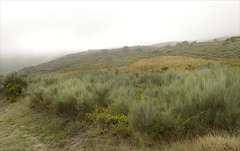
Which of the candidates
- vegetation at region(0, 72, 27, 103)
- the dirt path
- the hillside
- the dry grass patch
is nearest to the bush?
vegetation at region(0, 72, 27, 103)

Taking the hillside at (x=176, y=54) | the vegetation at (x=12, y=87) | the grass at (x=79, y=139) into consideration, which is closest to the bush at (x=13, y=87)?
the vegetation at (x=12, y=87)

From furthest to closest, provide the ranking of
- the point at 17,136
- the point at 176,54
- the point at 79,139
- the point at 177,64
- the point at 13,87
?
the point at 176,54, the point at 177,64, the point at 13,87, the point at 17,136, the point at 79,139

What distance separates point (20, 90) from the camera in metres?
7.49

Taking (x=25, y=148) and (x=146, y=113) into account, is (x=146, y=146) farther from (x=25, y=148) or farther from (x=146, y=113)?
(x=25, y=148)

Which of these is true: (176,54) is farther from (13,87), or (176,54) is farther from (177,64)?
(13,87)

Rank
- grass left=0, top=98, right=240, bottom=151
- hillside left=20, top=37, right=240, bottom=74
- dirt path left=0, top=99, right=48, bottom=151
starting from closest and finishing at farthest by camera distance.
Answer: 1. grass left=0, top=98, right=240, bottom=151
2. dirt path left=0, top=99, right=48, bottom=151
3. hillside left=20, top=37, right=240, bottom=74

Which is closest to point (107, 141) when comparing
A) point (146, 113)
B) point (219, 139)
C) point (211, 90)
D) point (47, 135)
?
point (146, 113)

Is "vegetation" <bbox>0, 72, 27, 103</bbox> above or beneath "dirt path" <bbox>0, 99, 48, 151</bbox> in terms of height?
above

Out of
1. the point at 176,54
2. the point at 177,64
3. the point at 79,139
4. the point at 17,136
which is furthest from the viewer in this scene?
the point at 176,54

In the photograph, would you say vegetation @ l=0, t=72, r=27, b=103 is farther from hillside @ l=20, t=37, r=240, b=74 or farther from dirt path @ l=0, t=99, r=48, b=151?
hillside @ l=20, t=37, r=240, b=74

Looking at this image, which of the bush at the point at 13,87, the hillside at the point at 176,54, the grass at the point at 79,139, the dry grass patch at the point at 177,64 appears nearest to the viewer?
the grass at the point at 79,139

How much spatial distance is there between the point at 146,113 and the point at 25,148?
289cm

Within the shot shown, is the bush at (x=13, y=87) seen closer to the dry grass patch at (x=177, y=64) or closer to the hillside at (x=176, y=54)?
the dry grass patch at (x=177, y=64)

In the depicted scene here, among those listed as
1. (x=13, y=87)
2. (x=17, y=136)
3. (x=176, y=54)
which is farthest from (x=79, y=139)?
(x=176, y=54)
